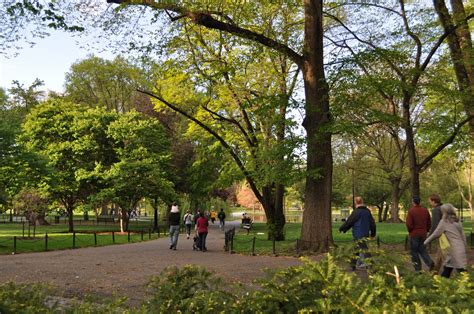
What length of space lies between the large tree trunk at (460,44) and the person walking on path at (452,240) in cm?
841

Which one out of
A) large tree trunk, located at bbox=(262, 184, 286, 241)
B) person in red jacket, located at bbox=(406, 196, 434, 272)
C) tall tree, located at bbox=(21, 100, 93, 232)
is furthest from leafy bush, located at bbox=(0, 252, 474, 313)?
tall tree, located at bbox=(21, 100, 93, 232)

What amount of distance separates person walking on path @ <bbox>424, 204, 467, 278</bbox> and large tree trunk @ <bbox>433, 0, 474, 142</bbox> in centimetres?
841

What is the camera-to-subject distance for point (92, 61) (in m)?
52.9

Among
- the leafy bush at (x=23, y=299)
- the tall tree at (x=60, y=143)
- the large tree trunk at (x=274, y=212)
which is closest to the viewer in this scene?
the leafy bush at (x=23, y=299)

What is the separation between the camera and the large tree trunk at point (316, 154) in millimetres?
15062

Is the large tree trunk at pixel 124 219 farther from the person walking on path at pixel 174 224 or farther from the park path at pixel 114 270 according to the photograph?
the park path at pixel 114 270

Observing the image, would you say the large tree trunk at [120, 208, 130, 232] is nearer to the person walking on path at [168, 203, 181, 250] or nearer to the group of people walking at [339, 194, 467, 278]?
the person walking on path at [168, 203, 181, 250]

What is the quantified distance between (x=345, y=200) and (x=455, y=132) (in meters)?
43.0

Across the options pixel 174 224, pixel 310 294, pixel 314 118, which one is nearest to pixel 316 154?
pixel 314 118

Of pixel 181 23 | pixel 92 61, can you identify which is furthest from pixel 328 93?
pixel 92 61

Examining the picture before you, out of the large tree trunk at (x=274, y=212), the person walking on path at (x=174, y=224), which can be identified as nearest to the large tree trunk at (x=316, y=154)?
the person walking on path at (x=174, y=224)

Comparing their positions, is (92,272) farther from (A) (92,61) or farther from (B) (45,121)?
(A) (92,61)

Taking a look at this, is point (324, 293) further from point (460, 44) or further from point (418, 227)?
point (460, 44)

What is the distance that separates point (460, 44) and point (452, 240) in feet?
36.3
